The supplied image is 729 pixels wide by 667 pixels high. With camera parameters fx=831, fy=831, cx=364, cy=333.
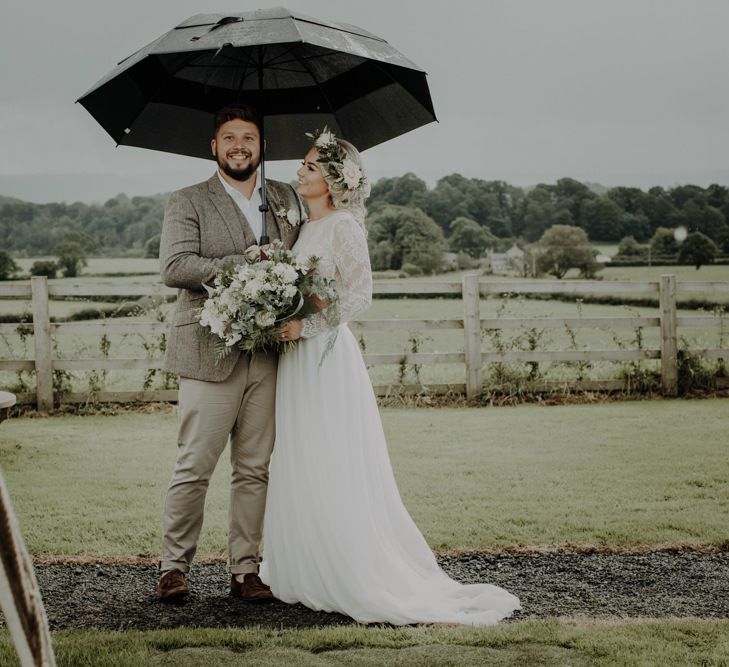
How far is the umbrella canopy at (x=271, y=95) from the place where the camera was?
3.89 m

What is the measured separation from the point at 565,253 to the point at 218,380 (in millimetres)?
13429

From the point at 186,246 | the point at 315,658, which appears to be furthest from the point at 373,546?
the point at 186,246

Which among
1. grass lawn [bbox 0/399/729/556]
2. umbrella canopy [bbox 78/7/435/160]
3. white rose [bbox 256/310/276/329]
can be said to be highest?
umbrella canopy [bbox 78/7/435/160]

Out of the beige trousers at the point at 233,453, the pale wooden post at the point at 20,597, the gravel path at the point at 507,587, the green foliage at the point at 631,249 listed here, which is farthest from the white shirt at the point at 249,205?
the green foliage at the point at 631,249

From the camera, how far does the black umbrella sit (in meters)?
3.88

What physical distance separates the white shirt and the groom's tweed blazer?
0.09ft

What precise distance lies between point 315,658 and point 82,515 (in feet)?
9.26

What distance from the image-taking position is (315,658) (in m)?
2.95

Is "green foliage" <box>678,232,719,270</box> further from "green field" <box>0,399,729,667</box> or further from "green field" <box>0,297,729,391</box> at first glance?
"green field" <box>0,399,729,667</box>

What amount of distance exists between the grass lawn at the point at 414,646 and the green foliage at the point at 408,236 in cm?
1235

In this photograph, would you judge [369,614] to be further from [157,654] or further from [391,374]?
[391,374]

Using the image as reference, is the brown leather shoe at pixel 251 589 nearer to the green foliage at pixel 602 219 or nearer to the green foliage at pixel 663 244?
the green foliage at pixel 663 244

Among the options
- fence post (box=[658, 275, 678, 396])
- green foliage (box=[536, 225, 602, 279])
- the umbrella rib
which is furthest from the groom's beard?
green foliage (box=[536, 225, 602, 279])

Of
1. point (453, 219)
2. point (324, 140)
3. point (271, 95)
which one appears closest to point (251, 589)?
point (324, 140)
